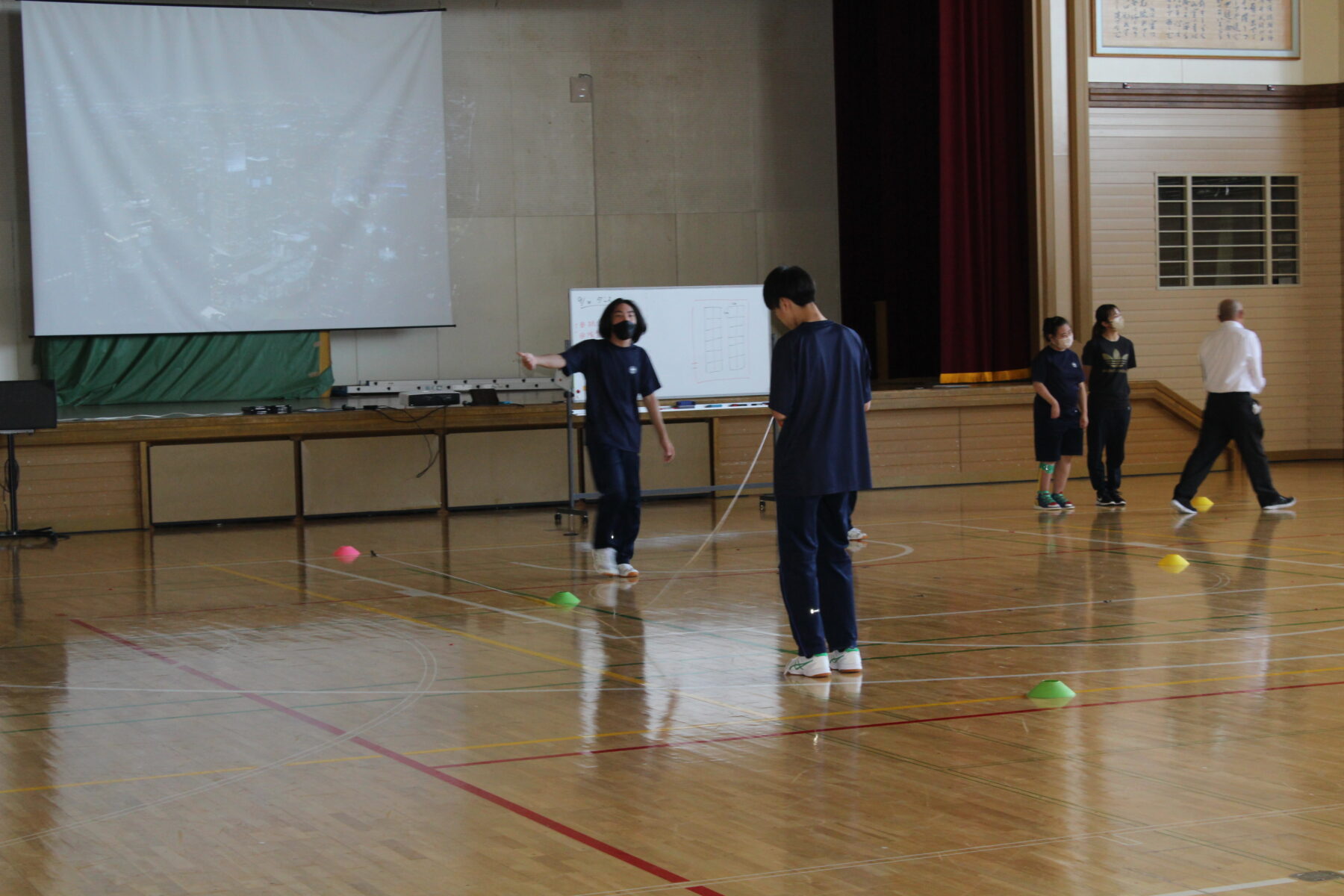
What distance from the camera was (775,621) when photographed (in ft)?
22.3

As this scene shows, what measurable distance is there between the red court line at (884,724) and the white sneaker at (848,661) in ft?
2.51

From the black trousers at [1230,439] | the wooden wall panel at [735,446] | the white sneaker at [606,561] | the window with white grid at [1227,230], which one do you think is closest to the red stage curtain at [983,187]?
the window with white grid at [1227,230]

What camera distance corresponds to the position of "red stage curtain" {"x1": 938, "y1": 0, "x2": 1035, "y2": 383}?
14977 mm

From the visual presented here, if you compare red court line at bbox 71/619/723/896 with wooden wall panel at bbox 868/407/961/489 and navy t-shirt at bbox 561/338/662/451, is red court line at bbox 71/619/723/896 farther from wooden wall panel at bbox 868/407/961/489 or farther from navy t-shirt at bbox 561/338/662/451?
wooden wall panel at bbox 868/407/961/489

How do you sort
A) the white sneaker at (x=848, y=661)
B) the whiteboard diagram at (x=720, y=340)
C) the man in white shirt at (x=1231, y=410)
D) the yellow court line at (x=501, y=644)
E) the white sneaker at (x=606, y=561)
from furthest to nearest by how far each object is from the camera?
1. the whiteboard diagram at (x=720, y=340)
2. the man in white shirt at (x=1231, y=410)
3. the white sneaker at (x=606, y=561)
4. the white sneaker at (x=848, y=661)
5. the yellow court line at (x=501, y=644)

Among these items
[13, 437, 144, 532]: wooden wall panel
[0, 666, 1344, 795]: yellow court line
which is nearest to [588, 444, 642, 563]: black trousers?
[0, 666, 1344, 795]: yellow court line

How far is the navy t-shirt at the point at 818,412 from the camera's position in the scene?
536cm

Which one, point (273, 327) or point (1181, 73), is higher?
point (1181, 73)

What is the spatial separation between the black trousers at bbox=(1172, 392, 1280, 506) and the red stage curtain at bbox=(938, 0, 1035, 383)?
4.22m

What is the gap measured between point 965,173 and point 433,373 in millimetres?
5888

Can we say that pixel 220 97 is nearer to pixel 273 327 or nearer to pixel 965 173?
pixel 273 327

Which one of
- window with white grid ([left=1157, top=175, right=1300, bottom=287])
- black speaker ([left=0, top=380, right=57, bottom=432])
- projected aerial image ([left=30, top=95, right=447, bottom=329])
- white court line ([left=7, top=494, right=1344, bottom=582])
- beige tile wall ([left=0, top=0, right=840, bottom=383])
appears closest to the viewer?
white court line ([left=7, top=494, right=1344, bottom=582])

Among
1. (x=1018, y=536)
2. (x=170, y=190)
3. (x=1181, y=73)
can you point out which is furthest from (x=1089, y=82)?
(x=170, y=190)

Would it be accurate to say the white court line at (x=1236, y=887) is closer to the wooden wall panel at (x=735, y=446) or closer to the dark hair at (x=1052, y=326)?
the dark hair at (x=1052, y=326)
